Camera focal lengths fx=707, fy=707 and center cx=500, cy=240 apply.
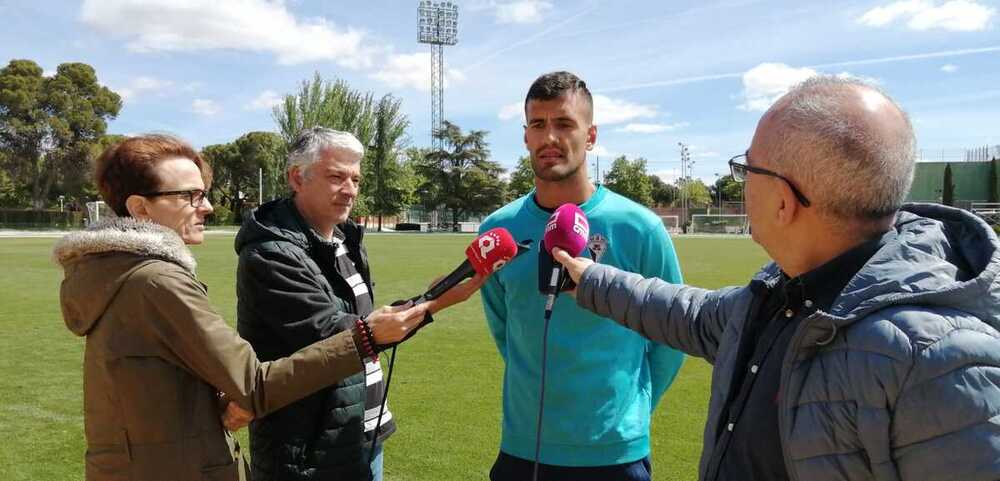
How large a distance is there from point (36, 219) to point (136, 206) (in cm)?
7624

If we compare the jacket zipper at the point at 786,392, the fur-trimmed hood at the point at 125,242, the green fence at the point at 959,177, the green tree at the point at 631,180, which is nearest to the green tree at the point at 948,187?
the green fence at the point at 959,177

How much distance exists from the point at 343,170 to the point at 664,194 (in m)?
110

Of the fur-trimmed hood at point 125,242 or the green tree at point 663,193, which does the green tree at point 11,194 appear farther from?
the green tree at point 663,193

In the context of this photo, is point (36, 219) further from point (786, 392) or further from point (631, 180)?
point (786, 392)

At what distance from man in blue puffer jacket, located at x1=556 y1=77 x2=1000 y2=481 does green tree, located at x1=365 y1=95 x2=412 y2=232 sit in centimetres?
7115

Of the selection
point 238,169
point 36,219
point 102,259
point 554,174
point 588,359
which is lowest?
point 36,219

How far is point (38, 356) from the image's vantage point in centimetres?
934

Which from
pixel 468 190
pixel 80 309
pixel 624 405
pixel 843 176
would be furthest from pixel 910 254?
pixel 468 190

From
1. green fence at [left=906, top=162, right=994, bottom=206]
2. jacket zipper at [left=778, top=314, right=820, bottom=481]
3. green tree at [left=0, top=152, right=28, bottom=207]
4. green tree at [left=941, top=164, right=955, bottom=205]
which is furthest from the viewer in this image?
green fence at [left=906, top=162, right=994, bottom=206]

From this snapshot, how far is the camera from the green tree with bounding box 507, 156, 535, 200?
84856mm

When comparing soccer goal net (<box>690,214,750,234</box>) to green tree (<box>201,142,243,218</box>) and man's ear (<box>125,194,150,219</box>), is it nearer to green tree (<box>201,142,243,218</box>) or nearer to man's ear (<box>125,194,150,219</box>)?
green tree (<box>201,142,243,218</box>)

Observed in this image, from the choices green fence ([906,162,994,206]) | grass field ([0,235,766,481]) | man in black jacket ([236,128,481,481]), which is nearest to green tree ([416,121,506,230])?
green fence ([906,162,994,206])

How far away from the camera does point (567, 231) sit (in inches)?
104

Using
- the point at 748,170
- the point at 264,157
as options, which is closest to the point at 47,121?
the point at 264,157
